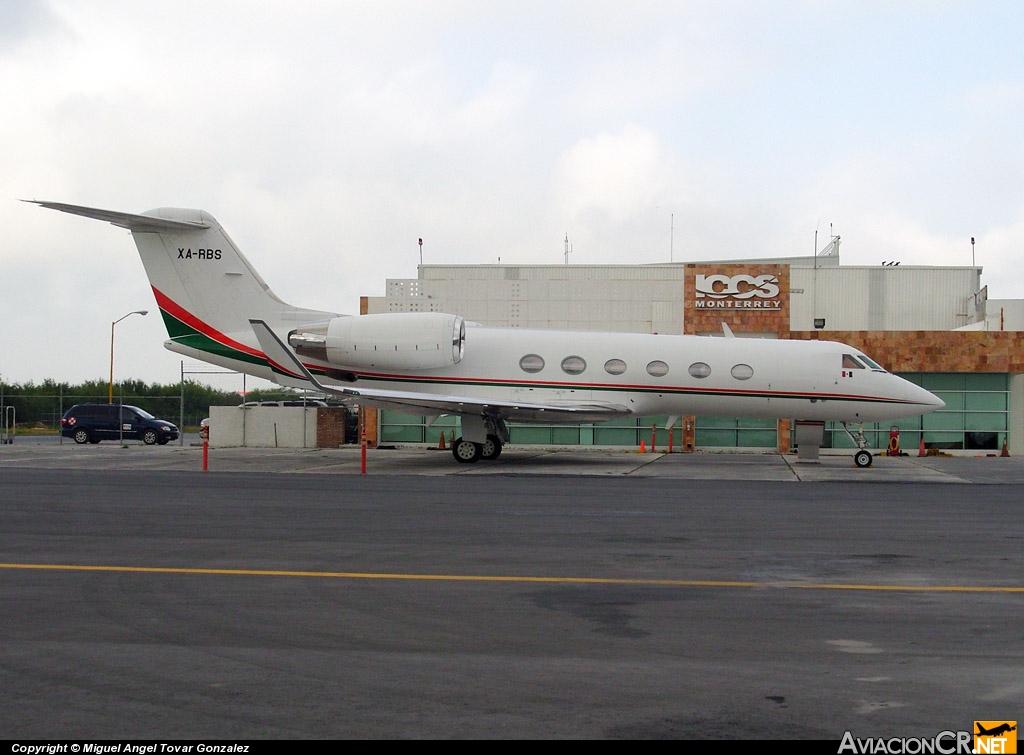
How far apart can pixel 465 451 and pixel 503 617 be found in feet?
58.8

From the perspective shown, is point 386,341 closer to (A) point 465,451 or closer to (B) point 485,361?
(B) point 485,361

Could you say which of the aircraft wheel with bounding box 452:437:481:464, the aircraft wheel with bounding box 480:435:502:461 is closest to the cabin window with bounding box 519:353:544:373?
the aircraft wheel with bounding box 480:435:502:461

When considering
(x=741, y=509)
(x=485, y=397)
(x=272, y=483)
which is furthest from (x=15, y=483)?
(x=741, y=509)

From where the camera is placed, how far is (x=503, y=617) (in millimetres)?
7543

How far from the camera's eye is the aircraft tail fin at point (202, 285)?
84.9 feet

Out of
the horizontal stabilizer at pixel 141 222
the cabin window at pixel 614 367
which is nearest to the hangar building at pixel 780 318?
the cabin window at pixel 614 367

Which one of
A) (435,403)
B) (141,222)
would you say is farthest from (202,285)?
(435,403)

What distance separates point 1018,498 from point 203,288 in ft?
63.1

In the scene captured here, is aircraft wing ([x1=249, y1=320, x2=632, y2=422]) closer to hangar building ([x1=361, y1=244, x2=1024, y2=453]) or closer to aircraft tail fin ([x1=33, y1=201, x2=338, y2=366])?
aircraft tail fin ([x1=33, y1=201, x2=338, y2=366])

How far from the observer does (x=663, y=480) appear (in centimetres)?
2036

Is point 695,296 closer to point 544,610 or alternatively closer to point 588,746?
point 544,610

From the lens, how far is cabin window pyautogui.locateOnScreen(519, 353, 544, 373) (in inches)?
1005

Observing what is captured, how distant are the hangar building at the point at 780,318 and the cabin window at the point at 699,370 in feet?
18.5

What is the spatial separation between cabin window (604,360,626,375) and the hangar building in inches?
139
